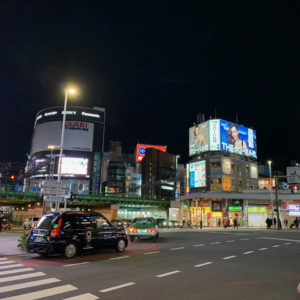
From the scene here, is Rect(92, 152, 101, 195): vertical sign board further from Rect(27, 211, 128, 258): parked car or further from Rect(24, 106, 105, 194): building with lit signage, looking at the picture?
Rect(27, 211, 128, 258): parked car

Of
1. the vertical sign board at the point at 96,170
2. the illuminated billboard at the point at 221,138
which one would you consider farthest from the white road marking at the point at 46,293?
the vertical sign board at the point at 96,170

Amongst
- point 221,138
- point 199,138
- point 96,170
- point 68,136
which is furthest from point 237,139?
point 68,136

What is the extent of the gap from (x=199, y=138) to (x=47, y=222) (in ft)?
211

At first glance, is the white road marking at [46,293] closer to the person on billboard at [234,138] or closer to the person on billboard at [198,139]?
the person on billboard at [198,139]

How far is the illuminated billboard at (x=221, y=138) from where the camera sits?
7069 cm

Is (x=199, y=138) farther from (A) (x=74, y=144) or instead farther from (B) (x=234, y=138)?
(A) (x=74, y=144)

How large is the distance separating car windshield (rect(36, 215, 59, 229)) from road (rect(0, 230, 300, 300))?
1243 millimetres

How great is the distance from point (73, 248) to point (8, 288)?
4681 millimetres

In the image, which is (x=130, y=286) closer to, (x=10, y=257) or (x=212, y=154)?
(x=10, y=257)

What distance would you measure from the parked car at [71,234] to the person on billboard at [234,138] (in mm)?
62941

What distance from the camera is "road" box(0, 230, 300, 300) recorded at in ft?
22.1

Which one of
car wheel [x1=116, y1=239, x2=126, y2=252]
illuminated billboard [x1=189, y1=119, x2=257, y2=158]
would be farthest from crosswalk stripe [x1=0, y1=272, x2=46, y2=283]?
illuminated billboard [x1=189, y1=119, x2=257, y2=158]

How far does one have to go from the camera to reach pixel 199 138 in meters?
74.3

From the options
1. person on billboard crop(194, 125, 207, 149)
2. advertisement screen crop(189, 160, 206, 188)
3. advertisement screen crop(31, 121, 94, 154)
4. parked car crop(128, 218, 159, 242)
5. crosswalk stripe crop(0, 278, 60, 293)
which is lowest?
crosswalk stripe crop(0, 278, 60, 293)
